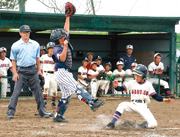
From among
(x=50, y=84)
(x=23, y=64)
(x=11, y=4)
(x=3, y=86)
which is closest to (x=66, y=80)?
(x=23, y=64)

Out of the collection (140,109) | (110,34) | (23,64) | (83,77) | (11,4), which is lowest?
(140,109)

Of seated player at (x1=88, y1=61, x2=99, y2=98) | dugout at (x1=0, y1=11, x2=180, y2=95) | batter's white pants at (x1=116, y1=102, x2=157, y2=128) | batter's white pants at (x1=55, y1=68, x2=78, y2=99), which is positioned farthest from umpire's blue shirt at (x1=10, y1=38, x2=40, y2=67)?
seated player at (x1=88, y1=61, x2=99, y2=98)

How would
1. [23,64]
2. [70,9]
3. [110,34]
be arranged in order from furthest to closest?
[110,34], [23,64], [70,9]

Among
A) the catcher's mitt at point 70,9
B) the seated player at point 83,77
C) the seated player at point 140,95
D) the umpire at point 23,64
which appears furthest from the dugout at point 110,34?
the seated player at point 140,95

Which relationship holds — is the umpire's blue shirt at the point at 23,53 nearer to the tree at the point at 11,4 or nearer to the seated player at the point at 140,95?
the seated player at the point at 140,95

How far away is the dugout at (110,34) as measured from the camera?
12.2 metres

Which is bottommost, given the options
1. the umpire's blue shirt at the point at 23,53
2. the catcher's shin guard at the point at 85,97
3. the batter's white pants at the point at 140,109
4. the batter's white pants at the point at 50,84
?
the batter's white pants at the point at 140,109

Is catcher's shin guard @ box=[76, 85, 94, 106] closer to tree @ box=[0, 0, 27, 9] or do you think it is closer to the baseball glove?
the baseball glove

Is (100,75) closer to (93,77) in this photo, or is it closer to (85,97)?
(93,77)

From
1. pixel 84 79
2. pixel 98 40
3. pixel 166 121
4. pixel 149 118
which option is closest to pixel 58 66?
pixel 149 118

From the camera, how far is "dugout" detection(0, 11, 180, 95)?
12211 millimetres

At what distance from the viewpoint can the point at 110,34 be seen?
16.7 metres

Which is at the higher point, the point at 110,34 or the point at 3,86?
the point at 110,34

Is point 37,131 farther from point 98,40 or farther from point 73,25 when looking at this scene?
point 98,40
